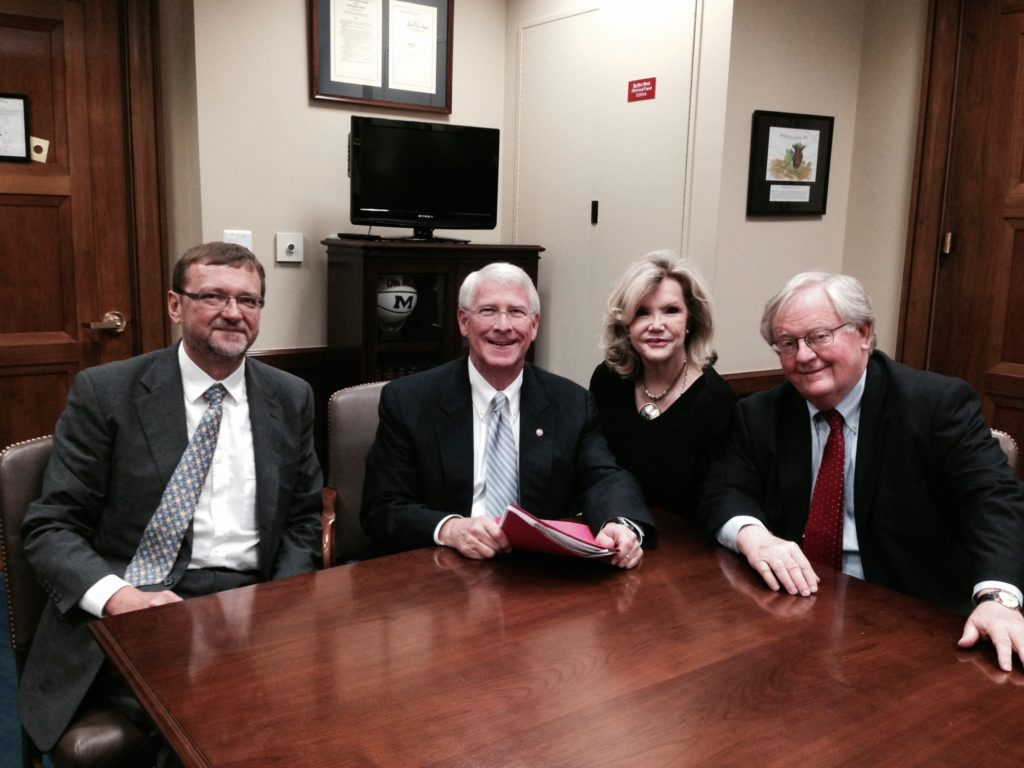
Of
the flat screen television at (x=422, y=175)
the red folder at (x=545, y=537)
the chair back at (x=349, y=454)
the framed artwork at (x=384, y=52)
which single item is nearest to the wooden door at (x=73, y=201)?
the framed artwork at (x=384, y=52)

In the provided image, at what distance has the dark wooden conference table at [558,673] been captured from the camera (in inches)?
42.7

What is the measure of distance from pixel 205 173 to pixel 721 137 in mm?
1986

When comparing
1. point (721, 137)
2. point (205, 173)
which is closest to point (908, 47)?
point (721, 137)

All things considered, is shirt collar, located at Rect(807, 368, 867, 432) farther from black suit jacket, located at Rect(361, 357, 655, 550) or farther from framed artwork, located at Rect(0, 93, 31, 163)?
framed artwork, located at Rect(0, 93, 31, 163)

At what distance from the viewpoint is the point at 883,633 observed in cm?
142

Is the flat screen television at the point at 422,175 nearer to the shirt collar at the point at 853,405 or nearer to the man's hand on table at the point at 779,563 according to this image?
the shirt collar at the point at 853,405

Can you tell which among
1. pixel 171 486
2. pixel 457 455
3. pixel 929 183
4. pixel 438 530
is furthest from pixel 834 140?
pixel 171 486

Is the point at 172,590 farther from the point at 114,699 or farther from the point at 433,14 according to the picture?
the point at 433,14

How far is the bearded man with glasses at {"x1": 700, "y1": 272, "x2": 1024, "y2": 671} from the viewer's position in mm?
1767

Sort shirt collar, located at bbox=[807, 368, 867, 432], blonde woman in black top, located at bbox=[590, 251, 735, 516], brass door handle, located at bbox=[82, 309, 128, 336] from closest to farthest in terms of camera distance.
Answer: shirt collar, located at bbox=[807, 368, 867, 432] → blonde woman in black top, located at bbox=[590, 251, 735, 516] → brass door handle, located at bbox=[82, 309, 128, 336]

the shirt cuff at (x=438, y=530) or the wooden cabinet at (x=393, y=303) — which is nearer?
the shirt cuff at (x=438, y=530)

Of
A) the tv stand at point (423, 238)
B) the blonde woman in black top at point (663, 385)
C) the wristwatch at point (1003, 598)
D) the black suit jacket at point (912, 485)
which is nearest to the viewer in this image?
the wristwatch at point (1003, 598)

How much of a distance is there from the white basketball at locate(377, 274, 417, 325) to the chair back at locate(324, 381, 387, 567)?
126cm

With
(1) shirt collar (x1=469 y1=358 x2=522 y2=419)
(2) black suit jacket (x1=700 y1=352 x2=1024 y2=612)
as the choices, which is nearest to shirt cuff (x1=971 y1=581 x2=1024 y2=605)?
(2) black suit jacket (x1=700 y1=352 x2=1024 y2=612)
